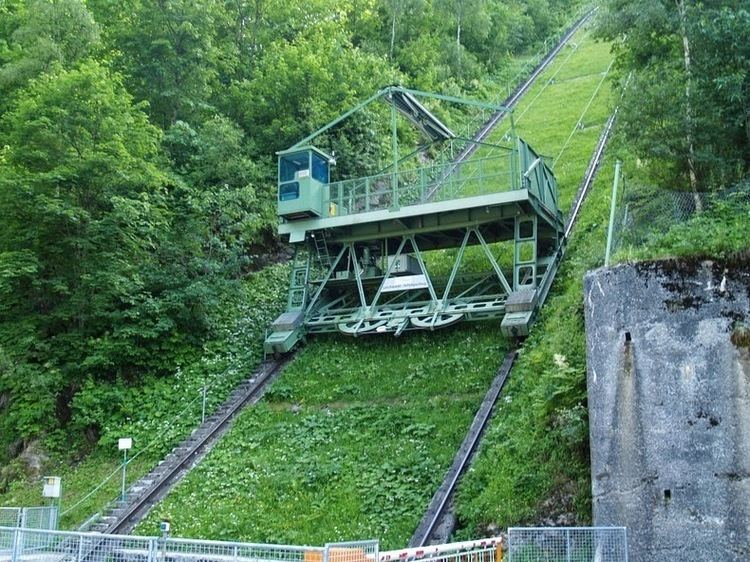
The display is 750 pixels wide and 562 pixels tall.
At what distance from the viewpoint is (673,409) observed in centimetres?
982

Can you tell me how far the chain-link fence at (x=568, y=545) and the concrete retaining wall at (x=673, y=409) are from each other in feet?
0.87

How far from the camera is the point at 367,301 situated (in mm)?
22250

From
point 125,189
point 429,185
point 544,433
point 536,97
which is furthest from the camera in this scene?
point 536,97

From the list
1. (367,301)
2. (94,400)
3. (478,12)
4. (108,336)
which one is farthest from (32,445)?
(478,12)

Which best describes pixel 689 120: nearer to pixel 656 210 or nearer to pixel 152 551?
pixel 656 210

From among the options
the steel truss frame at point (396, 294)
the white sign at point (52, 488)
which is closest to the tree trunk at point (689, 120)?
the steel truss frame at point (396, 294)

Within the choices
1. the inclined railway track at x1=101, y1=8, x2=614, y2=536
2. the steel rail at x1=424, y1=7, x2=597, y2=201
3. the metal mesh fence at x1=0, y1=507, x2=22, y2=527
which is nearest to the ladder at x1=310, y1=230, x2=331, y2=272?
the inclined railway track at x1=101, y1=8, x2=614, y2=536

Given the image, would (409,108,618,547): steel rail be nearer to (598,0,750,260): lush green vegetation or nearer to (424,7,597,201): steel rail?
(424,7,597,201): steel rail

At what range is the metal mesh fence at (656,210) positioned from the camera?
12016 mm

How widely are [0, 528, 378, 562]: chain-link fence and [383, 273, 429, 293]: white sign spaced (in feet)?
34.6

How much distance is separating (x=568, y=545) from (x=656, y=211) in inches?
244

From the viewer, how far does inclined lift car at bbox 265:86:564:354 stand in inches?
772

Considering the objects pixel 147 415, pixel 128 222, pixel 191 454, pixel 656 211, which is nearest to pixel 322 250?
pixel 128 222

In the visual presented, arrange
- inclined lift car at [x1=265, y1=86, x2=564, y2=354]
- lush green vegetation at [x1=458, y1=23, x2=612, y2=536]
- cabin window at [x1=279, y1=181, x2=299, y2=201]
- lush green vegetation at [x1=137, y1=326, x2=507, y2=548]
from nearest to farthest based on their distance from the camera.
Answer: lush green vegetation at [x1=458, y1=23, x2=612, y2=536] < lush green vegetation at [x1=137, y1=326, x2=507, y2=548] < inclined lift car at [x1=265, y1=86, x2=564, y2=354] < cabin window at [x1=279, y1=181, x2=299, y2=201]
